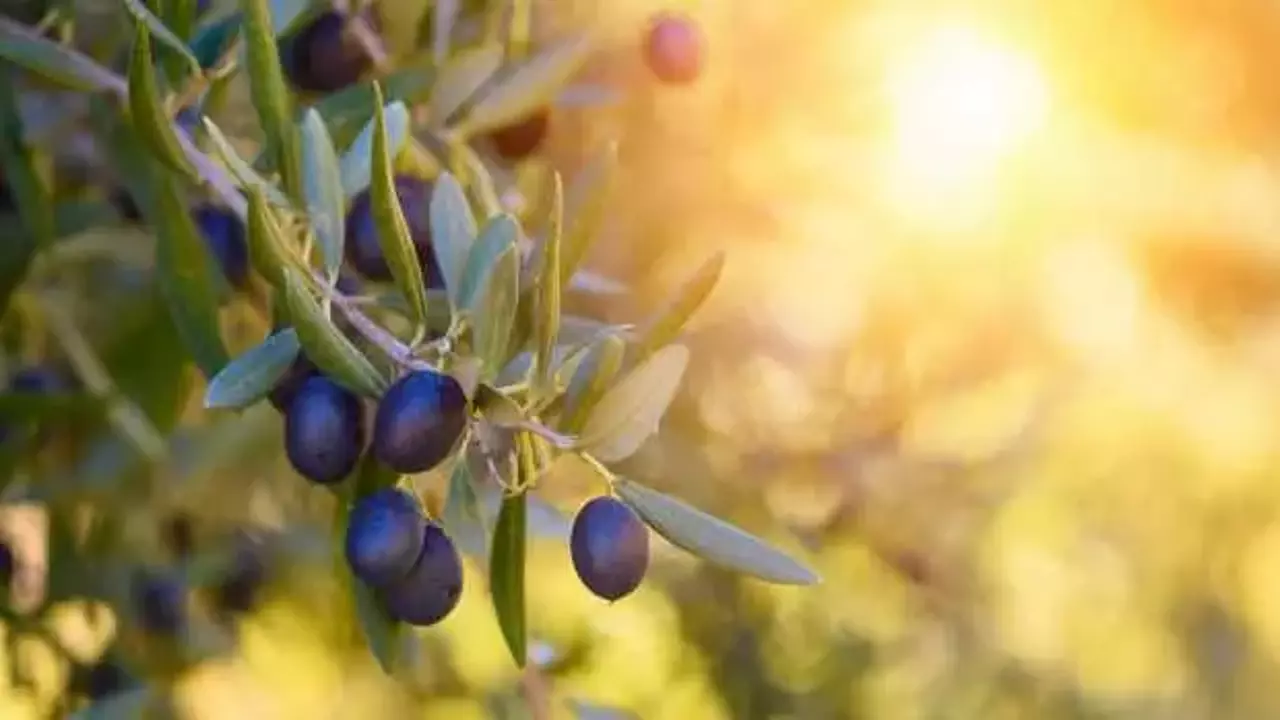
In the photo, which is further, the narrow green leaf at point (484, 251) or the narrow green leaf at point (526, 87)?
the narrow green leaf at point (526, 87)

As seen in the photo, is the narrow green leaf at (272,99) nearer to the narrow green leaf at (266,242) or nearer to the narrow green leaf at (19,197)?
the narrow green leaf at (266,242)

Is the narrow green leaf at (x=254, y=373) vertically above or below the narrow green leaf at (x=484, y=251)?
below

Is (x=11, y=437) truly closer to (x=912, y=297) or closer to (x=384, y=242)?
(x=384, y=242)

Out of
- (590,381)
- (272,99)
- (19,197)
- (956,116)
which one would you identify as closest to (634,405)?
(590,381)

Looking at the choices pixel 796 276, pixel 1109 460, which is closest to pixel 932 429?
pixel 796 276

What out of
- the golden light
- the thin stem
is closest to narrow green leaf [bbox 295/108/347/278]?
the thin stem

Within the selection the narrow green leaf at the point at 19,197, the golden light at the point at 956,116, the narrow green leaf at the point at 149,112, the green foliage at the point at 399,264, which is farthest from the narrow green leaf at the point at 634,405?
the golden light at the point at 956,116
